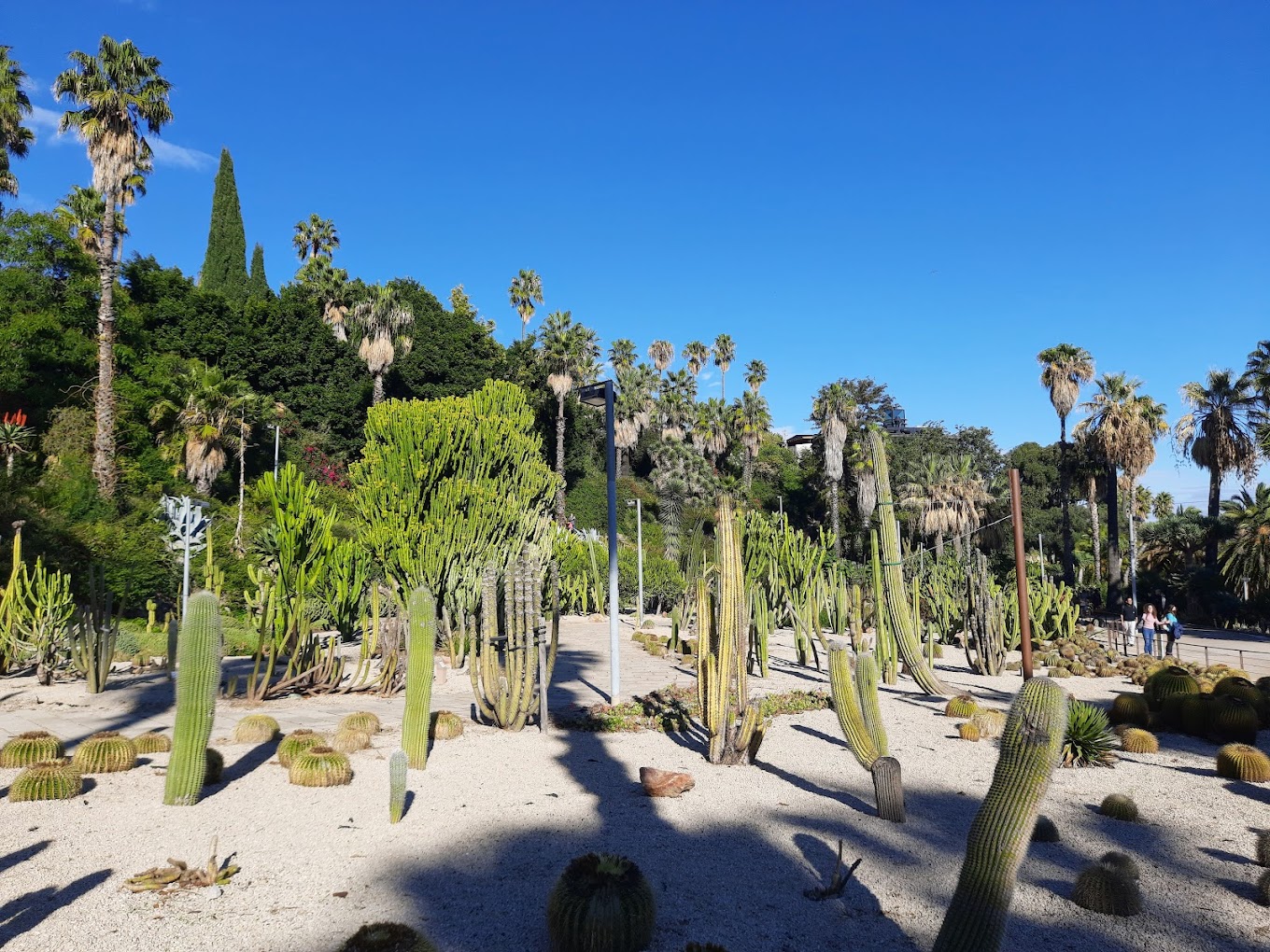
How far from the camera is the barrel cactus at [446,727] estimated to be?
32.9 feet

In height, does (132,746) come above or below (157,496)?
below

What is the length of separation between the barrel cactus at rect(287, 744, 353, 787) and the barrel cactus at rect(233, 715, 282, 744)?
1.91m

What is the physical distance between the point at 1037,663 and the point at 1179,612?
19.0 m

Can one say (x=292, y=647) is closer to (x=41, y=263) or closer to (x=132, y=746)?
(x=132, y=746)

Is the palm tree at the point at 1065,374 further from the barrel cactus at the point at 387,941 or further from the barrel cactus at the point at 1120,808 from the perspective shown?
the barrel cactus at the point at 387,941

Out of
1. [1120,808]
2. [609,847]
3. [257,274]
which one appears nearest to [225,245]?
[257,274]

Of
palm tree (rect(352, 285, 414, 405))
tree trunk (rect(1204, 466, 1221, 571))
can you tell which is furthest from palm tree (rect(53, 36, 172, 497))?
tree trunk (rect(1204, 466, 1221, 571))

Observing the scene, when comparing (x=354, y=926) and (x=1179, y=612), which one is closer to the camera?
(x=354, y=926)

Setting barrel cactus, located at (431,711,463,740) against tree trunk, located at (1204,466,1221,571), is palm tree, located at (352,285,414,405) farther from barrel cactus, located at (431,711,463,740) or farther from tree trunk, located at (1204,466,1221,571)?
tree trunk, located at (1204,466,1221,571)

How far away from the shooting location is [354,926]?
479 centimetres

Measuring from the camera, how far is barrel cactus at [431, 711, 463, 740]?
10.0 m

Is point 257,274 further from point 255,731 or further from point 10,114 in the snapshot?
point 255,731

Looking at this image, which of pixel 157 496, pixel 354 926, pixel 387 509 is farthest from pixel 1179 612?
pixel 157 496

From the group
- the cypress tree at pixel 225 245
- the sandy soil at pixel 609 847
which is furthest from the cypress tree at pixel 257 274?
the sandy soil at pixel 609 847
